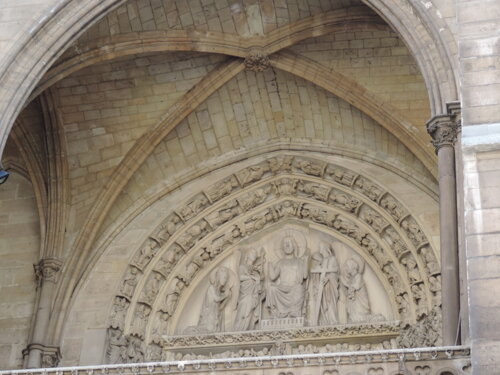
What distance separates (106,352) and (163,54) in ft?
12.6

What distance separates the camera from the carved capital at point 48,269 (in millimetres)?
15500

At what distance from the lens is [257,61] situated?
51.3 ft

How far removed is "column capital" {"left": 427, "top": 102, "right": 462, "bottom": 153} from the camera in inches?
471

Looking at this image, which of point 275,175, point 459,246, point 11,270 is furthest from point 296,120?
point 459,246

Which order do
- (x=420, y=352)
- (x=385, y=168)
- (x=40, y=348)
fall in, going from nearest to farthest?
1. (x=420, y=352)
2. (x=40, y=348)
3. (x=385, y=168)

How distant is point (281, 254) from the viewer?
1603cm

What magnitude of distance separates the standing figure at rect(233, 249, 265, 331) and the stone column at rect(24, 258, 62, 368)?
2294 mm

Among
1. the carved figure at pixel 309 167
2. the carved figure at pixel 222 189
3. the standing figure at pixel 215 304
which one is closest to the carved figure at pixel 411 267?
the carved figure at pixel 309 167

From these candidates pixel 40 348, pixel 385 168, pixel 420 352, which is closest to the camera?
pixel 420 352

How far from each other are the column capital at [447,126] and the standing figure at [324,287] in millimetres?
3745

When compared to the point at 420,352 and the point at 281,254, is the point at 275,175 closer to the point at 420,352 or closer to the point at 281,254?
the point at 281,254

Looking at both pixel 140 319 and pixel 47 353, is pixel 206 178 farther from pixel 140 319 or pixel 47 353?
pixel 47 353

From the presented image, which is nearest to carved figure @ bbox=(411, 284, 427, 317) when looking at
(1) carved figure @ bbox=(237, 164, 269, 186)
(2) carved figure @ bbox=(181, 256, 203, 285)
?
(1) carved figure @ bbox=(237, 164, 269, 186)

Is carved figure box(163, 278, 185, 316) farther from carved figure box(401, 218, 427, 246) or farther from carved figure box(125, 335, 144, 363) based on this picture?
carved figure box(401, 218, 427, 246)
